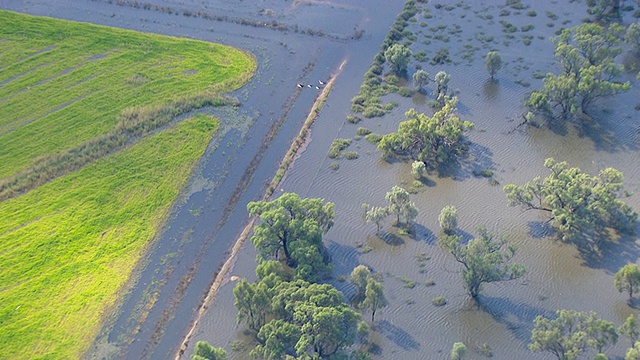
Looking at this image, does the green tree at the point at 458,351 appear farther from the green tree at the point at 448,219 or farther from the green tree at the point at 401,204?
the green tree at the point at 401,204

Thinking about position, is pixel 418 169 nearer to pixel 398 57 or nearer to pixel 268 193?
pixel 268 193

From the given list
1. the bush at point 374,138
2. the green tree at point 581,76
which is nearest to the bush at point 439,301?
the bush at point 374,138

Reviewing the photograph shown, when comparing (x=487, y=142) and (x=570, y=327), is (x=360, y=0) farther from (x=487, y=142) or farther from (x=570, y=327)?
(x=570, y=327)

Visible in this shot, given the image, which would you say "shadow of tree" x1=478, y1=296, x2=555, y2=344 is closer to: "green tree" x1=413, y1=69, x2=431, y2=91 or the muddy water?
the muddy water

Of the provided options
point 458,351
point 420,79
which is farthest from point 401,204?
point 420,79

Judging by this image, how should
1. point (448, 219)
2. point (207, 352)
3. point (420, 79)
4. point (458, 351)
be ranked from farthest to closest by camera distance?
point (420, 79), point (448, 219), point (458, 351), point (207, 352)

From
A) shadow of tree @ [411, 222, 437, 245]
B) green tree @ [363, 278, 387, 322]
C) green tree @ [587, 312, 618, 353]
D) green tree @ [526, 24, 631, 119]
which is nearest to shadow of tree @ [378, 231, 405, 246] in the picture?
shadow of tree @ [411, 222, 437, 245]

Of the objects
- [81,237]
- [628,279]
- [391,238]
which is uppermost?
[628,279]
